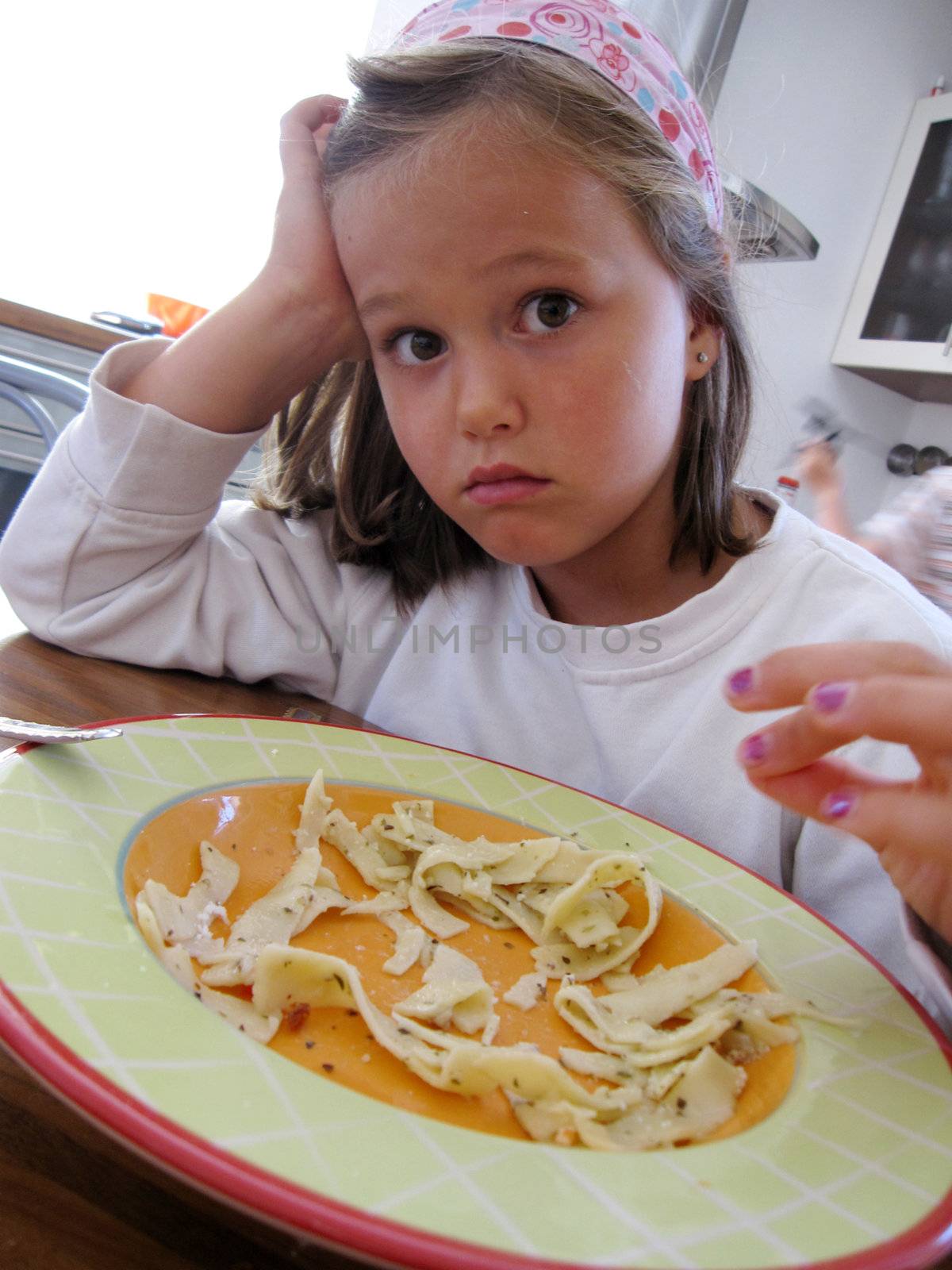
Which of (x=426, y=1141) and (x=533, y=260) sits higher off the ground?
(x=533, y=260)

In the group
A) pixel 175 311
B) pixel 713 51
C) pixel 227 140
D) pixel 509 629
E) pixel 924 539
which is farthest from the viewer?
pixel 227 140

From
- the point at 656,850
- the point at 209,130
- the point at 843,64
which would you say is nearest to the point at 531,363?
the point at 656,850

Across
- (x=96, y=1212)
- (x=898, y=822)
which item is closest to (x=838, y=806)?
(x=898, y=822)

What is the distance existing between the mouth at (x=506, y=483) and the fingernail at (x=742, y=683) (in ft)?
1.26

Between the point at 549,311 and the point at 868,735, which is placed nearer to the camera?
the point at 868,735

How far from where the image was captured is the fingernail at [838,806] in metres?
0.48

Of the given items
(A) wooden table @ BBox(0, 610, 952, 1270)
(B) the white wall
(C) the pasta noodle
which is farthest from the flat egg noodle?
(B) the white wall

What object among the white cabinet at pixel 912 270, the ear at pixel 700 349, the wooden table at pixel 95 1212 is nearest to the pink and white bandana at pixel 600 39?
the ear at pixel 700 349

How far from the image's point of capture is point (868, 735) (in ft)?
1.52

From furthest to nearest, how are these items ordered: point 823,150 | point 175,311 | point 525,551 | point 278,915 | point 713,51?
point 823,150 < point 175,311 < point 713,51 < point 525,551 < point 278,915

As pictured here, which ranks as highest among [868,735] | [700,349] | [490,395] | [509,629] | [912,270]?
[912,270]

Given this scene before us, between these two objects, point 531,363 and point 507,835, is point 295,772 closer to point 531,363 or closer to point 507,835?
point 507,835

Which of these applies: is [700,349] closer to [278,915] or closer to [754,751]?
[754,751]

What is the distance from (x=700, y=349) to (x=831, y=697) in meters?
0.63
